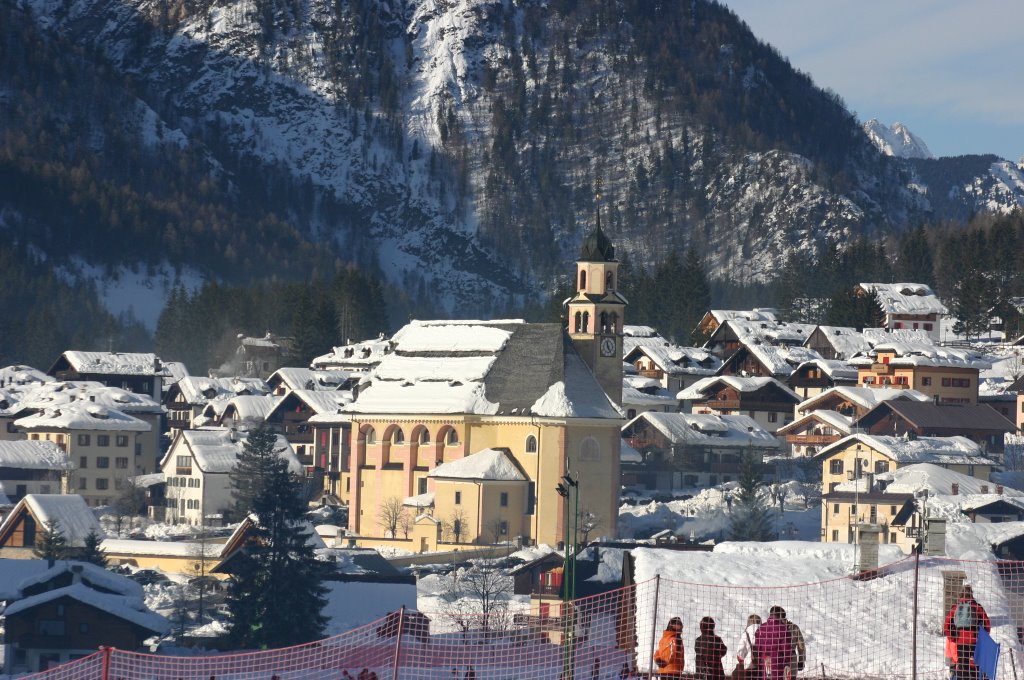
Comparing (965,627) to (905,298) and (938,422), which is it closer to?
(938,422)

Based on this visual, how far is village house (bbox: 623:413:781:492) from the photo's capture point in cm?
10481

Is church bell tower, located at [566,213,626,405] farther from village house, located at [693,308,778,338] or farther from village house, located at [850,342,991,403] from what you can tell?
village house, located at [693,308,778,338]

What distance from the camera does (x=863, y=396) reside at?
110375 mm

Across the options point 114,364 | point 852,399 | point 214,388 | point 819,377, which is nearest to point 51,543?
Result: point 852,399

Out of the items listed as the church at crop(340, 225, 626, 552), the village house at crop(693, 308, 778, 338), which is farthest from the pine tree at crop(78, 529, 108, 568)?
the village house at crop(693, 308, 778, 338)

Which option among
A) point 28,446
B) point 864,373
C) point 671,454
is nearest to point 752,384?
point 864,373

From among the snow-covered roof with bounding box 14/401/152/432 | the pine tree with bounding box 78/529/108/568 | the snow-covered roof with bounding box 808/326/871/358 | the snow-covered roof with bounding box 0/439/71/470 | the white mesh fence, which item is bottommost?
the pine tree with bounding box 78/529/108/568

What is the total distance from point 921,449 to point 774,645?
70.6 metres

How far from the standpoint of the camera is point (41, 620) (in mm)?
60688

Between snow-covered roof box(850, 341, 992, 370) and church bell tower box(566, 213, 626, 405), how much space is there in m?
24.7

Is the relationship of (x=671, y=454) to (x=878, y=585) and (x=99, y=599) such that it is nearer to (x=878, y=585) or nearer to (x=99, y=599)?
(x=99, y=599)

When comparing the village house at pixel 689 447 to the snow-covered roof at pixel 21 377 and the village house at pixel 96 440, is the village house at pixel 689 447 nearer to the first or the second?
the village house at pixel 96 440

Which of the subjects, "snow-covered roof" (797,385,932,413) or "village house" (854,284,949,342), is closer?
"snow-covered roof" (797,385,932,413)

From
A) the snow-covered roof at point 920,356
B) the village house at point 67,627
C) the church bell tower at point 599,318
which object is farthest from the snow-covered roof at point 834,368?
the village house at point 67,627
